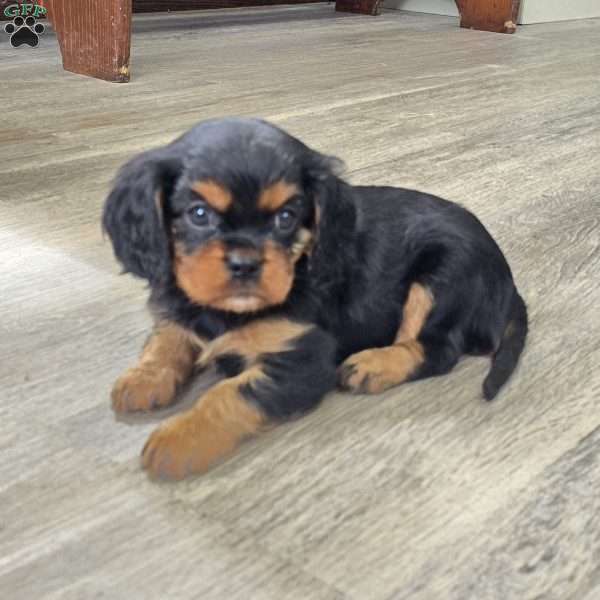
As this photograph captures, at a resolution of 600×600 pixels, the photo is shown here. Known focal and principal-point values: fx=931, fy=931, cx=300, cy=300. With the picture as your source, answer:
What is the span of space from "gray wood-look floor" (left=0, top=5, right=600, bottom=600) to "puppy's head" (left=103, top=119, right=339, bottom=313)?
0.21 metres

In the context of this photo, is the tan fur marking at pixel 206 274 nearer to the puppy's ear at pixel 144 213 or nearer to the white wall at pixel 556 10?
the puppy's ear at pixel 144 213

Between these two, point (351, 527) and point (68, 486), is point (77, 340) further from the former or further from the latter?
point (351, 527)

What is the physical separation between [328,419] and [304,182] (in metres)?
0.34

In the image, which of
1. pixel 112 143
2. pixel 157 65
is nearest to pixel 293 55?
pixel 157 65

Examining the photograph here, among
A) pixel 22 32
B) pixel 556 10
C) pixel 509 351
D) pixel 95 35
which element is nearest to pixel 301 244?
pixel 509 351

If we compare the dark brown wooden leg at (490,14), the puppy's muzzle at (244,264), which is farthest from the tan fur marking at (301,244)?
the dark brown wooden leg at (490,14)

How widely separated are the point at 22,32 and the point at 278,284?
134 inches

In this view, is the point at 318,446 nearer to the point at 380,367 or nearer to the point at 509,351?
the point at 380,367

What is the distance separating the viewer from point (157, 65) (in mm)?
3939

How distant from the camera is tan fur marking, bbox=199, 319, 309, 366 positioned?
131 centimetres

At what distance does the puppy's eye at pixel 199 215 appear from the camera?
4.14ft

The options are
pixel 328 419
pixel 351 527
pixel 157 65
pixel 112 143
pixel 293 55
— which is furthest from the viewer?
pixel 293 55

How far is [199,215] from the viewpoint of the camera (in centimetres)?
127
